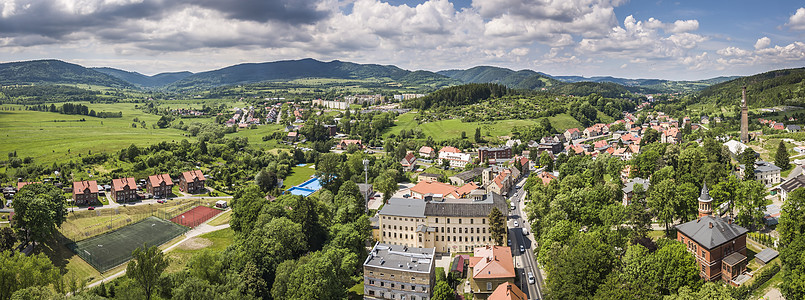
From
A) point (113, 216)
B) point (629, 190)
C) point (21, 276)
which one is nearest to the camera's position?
point (21, 276)

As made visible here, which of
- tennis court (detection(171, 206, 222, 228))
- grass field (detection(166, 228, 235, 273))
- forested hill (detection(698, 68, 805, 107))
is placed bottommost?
grass field (detection(166, 228, 235, 273))

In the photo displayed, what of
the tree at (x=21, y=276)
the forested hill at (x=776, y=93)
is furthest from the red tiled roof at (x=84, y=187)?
the forested hill at (x=776, y=93)

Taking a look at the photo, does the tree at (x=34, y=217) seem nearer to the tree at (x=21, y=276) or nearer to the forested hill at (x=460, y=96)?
the tree at (x=21, y=276)

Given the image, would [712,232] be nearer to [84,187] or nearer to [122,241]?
[122,241]

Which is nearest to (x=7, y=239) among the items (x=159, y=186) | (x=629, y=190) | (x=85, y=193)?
(x=85, y=193)

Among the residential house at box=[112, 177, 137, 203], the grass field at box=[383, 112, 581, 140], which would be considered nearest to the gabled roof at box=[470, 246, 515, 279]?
the residential house at box=[112, 177, 137, 203]

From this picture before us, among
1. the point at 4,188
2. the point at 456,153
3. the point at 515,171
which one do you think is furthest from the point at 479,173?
the point at 4,188

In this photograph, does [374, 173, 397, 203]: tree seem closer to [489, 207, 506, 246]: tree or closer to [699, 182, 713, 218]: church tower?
[489, 207, 506, 246]: tree
